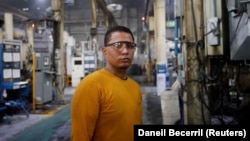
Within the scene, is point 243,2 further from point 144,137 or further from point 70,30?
point 70,30

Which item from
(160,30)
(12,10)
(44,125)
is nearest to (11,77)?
(44,125)

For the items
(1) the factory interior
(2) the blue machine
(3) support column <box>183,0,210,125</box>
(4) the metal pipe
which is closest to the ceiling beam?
(1) the factory interior

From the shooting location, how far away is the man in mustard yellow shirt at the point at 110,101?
6.98 feet

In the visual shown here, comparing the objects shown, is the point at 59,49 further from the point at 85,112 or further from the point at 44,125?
the point at 85,112

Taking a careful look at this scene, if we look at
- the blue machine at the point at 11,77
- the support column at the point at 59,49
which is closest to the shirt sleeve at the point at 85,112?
the blue machine at the point at 11,77

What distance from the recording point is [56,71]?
12.1 metres

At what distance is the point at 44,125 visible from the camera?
26.9 feet

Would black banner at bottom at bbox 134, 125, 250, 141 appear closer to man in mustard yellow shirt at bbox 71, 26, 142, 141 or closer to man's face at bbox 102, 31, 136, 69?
man in mustard yellow shirt at bbox 71, 26, 142, 141

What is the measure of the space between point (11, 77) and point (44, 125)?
7.27 feet

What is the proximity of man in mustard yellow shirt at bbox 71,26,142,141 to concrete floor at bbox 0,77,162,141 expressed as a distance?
4.78m

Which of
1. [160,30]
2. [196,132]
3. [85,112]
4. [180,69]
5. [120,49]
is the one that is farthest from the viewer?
[160,30]

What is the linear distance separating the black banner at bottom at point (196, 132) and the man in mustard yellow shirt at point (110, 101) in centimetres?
17

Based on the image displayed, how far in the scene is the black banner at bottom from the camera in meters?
2.52

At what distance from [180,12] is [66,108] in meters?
6.62
